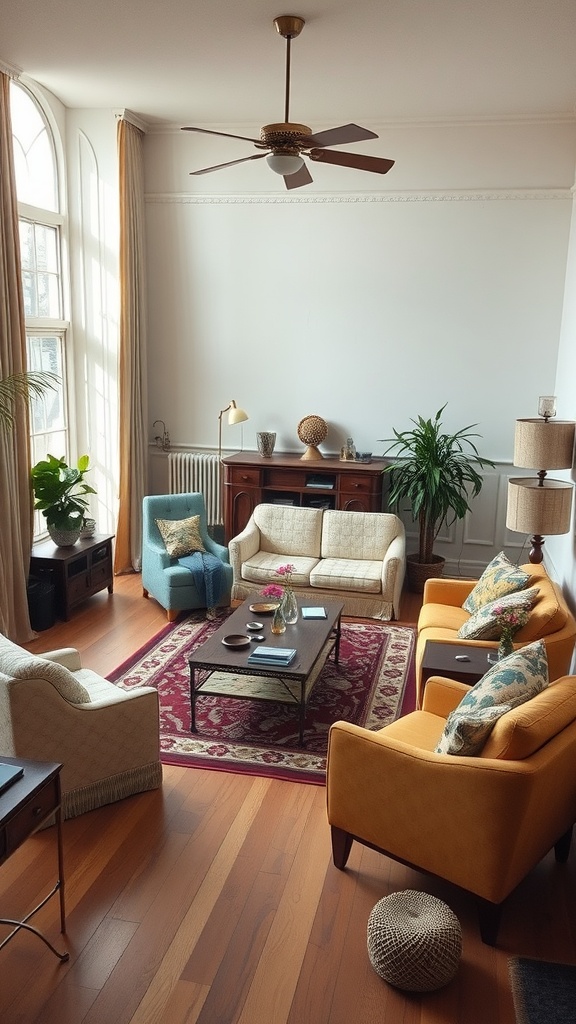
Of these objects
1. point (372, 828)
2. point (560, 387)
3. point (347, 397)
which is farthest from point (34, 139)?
point (372, 828)

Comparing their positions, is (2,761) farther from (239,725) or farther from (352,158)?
(352,158)

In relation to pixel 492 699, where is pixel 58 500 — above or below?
above

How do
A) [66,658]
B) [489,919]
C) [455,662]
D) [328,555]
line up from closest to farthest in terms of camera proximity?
[489,919]
[455,662]
[66,658]
[328,555]

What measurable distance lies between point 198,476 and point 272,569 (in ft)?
5.56

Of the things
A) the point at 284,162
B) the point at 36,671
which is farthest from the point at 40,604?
the point at 284,162

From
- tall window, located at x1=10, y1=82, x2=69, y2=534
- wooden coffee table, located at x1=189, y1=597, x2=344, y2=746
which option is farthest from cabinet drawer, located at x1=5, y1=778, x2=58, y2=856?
tall window, located at x1=10, y1=82, x2=69, y2=534

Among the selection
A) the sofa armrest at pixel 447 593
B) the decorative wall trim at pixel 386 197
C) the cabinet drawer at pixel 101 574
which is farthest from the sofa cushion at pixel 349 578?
the decorative wall trim at pixel 386 197

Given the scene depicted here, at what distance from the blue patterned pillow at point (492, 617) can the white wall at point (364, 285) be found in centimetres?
275

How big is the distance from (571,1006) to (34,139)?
6463 millimetres

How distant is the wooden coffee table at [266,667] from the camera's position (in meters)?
4.06

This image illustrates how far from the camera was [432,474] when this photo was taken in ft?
20.4

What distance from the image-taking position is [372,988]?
256 centimetres

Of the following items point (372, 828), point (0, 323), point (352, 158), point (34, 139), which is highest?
point (34, 139)

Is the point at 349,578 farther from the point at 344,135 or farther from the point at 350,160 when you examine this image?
the point at 344,135
